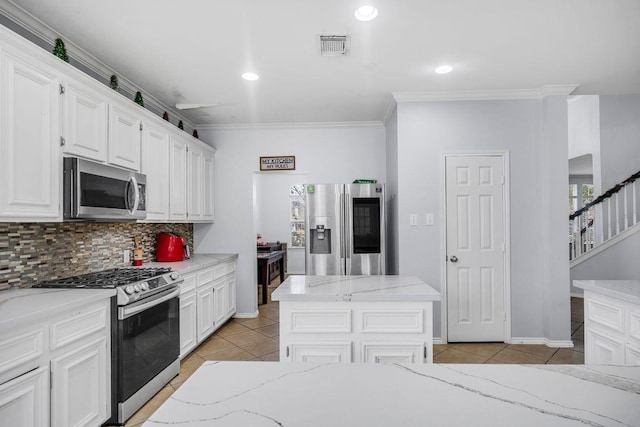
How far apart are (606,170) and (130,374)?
749cm

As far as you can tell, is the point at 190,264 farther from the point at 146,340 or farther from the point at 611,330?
the point at 611,330

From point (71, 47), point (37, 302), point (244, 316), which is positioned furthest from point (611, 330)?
point (71, 47)

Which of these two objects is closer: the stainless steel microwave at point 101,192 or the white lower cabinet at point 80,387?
the white lower cabinet at point 80,387

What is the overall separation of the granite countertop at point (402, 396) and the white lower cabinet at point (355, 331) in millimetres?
1163

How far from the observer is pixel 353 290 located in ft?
7.57

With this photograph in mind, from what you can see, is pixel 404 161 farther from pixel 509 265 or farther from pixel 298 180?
pixel 298 180

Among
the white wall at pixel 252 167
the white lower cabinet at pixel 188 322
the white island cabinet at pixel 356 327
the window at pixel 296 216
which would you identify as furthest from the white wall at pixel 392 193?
the window at pixel 296 216

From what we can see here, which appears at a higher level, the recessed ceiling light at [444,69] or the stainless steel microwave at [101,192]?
the recessed ceiling light at [444,69]

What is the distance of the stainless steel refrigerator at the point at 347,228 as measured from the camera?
161 inches

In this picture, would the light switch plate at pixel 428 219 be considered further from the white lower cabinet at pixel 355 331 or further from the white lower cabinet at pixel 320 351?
the white lower cabinet at pixel 320 351

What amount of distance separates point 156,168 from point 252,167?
161cm

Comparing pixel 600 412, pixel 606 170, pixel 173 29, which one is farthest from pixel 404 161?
pixel 606 170

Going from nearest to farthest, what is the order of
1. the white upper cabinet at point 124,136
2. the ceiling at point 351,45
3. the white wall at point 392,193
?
the ceiling at point 351,45
the white upper cabinet at point 124,136
the white wall at point 392,193

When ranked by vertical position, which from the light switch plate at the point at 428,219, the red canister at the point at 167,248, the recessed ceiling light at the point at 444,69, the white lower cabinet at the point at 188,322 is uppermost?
the recessed ceiling light at the point at 444,69
